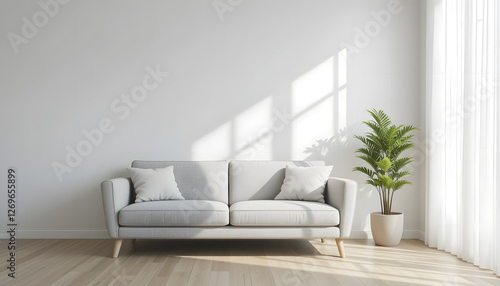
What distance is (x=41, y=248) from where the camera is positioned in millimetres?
4469

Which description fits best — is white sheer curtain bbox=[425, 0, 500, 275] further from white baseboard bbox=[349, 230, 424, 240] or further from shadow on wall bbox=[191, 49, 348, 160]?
shadow on wall bbox=[191, 49, 348, 160]

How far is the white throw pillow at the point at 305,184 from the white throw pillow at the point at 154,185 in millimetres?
1015

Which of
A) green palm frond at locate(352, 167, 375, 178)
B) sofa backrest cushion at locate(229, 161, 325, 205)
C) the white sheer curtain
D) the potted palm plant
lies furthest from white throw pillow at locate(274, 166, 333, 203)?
the white sheer curtain

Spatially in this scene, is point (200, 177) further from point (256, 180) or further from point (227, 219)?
point (227, 219)

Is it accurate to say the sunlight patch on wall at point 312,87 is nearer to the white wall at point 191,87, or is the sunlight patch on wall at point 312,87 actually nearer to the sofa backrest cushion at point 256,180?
the white wall at point 191,87

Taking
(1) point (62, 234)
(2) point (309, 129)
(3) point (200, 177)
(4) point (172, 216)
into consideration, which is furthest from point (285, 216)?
(1) point (62, 234)

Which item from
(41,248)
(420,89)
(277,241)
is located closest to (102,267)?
(41,248)

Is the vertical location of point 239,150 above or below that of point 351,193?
above

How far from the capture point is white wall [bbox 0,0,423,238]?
5.00 m

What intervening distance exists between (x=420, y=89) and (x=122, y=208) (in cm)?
331

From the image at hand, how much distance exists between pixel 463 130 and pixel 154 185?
2808mm

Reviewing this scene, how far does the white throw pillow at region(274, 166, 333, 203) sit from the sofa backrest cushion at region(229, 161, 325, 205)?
0.15 m

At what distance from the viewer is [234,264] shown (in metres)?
3.76

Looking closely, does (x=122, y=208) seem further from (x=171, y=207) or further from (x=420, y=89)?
(x=420, y=89)
